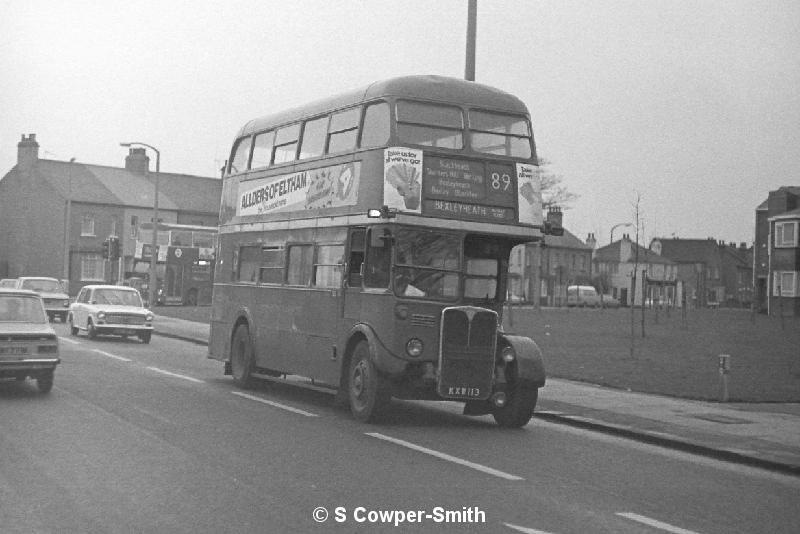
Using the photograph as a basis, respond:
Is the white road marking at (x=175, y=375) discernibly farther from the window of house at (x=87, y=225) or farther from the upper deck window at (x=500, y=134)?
the window of house at (x=87, y=225)

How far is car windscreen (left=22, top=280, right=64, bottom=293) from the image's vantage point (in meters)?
40.2

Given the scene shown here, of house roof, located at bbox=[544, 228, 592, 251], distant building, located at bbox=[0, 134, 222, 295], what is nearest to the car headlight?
distant building, located at bbox=[0, 134, 222, 295]

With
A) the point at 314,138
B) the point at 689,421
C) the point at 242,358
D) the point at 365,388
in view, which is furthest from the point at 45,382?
the point at 689,421

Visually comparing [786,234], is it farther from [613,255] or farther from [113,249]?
[613,255]

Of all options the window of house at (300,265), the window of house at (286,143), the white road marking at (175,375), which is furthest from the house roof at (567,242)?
the window of house at (300,265)

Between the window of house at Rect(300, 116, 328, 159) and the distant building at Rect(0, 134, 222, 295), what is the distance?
6650cm

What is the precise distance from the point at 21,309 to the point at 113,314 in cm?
1576

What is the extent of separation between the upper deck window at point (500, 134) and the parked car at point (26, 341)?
7080mm

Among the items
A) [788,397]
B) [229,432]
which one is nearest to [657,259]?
[788,397]

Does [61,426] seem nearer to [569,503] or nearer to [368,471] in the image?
[368,471]

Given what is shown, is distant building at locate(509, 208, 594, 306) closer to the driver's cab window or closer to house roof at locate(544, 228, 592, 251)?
house roof at locate(544, 228, 592, 251)

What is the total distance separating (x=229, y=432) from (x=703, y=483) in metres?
5.40

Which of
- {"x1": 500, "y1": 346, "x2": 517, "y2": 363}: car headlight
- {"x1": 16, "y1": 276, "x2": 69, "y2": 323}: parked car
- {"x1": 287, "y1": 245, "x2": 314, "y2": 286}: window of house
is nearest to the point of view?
{"x1": 500, "y1": 346, "x2": 517, "y2": 363}: car headlight

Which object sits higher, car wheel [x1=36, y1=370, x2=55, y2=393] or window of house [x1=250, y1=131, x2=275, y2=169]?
window of house [x1=250, y1=131, x2=275, y2=169]
